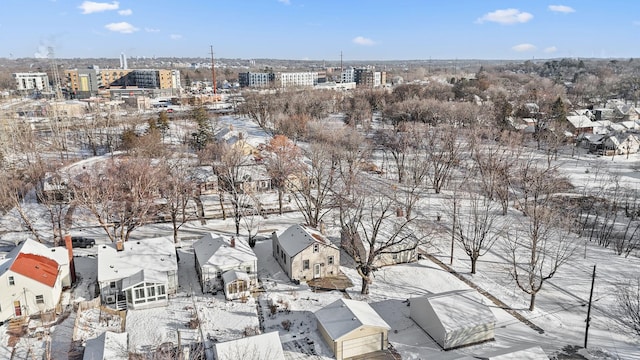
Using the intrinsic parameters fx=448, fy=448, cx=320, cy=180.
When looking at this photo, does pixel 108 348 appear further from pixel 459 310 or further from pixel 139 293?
pixel 459 310

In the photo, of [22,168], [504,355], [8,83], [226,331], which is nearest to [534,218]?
[504,355]

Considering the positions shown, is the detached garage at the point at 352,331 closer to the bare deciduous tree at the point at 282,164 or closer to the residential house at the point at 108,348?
the residential house at the point at 108,348

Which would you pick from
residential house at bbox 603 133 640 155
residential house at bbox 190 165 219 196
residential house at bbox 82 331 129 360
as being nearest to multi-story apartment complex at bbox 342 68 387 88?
residential house at bbox 603 133 640 155

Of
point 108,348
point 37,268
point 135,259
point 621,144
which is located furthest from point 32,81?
point 621,144

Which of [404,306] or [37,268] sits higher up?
[37,268]

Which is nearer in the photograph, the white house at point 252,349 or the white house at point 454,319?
the white house at point 252,349

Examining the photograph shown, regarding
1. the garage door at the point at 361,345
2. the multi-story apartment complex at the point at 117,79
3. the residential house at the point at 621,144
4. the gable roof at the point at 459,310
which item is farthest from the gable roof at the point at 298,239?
the multi-story apartment complex at the point at 117,79
